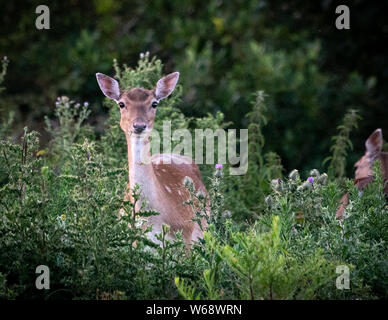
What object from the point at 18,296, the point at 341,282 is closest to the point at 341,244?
the point at 341,282

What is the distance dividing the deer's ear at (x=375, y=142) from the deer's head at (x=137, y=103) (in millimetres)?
1972

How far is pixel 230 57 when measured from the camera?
953cm

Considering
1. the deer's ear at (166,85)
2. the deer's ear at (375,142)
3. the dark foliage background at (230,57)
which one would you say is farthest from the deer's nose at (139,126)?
the dark foliage background at (230,57)

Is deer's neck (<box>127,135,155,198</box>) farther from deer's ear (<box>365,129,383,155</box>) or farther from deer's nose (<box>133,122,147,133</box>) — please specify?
deer's ear (<box>365,129,383,155</box>)

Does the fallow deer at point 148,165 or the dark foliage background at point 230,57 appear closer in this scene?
the fallow deer at point 148,165

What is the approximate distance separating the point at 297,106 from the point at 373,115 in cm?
117

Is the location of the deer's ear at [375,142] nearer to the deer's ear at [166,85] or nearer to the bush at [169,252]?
the deer's ear at [166,85]

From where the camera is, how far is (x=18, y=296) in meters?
3.61

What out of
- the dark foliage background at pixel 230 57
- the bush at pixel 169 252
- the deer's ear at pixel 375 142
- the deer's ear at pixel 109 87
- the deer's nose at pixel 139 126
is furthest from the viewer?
the dark foliage background at pixel 230 57

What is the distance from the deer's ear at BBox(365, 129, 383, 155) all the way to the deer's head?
1.97 m

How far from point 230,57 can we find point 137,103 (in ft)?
15.2

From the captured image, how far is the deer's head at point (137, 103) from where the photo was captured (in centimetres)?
500

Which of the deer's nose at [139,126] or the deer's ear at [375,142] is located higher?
the deer's ear at [375,142]
